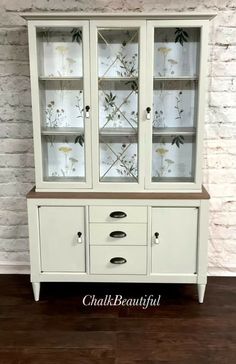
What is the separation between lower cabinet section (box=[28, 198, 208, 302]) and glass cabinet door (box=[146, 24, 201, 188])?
8.6 inches

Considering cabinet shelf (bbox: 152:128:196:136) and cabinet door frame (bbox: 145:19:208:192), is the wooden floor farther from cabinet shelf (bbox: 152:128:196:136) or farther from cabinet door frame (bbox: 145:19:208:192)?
cabinet shelf (bbox: 152:128:196:136)

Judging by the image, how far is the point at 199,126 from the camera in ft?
7.77

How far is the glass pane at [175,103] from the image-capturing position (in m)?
2.38

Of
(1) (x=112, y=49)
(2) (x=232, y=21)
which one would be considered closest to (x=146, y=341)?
(1) (x=112, y=49)

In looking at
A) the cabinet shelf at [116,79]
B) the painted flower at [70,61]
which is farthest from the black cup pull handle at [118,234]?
the painted flower at [70,61]

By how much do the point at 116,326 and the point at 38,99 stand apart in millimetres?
1395

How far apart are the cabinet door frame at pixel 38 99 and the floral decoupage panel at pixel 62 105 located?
0.13 metres

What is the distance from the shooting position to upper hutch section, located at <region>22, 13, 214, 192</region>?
228 centimetres

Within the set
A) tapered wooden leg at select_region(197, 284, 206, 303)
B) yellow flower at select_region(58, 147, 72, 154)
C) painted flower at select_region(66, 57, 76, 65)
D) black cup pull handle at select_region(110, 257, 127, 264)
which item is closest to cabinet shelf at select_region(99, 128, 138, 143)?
yellow flower at select_region(58, 147, 72, 154)

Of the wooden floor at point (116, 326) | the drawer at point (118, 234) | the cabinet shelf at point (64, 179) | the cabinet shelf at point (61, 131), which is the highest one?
the cabinet shelf at point (61, 131)

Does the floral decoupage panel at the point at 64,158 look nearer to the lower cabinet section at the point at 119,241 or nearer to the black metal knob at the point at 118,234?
the lower cabinet section at the point at 119,241

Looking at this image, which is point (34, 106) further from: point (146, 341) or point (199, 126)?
point (146, 341)

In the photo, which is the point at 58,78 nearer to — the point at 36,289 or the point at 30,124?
the point at 30,124

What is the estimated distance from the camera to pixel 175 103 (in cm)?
251
